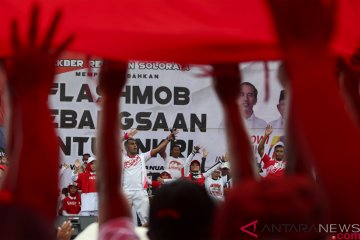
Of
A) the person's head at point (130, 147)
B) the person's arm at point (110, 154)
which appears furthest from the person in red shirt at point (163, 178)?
the person's arm at point (110, 154)

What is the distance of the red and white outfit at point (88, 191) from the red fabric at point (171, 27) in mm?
7334

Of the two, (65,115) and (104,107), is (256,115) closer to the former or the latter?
(65,115)

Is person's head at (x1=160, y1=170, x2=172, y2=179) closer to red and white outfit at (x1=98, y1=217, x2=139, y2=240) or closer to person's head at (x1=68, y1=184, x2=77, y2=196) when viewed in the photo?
person's head at (x1=68, y1=184, x2=77, y2=196)

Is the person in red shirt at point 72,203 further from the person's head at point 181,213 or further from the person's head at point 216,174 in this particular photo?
the person's head at point 181,213

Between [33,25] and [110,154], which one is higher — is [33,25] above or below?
above

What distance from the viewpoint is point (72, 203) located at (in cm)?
961

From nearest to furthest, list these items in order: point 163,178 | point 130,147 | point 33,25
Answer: point 33,25 → point 130,147 → point 163,178

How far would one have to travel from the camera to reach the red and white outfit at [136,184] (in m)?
9.30

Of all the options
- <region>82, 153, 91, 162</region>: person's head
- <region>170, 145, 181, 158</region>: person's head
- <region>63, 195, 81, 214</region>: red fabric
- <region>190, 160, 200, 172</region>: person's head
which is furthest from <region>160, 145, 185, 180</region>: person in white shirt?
<region>63, 195, 81, 214</region>: red fabric

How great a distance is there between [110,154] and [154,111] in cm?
897

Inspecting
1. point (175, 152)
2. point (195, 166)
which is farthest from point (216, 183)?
point (175, 152)

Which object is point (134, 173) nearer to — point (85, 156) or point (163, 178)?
point (163, 178)

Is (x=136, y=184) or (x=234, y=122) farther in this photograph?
(x=136, y=184)

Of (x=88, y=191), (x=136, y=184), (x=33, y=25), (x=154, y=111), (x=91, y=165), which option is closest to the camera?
(x=33, y=25)
